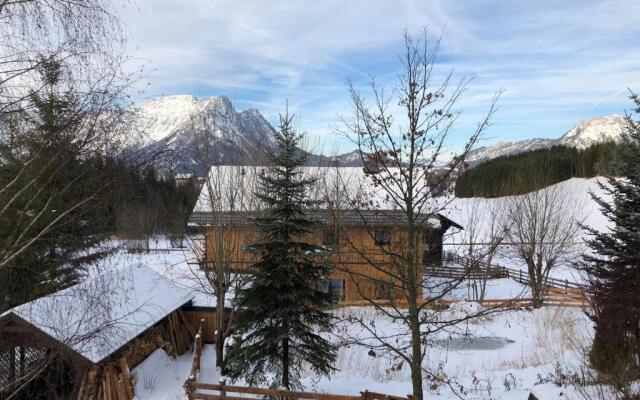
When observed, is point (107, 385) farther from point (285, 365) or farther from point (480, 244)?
point (480, 244)

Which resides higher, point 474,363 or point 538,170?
point 538,170

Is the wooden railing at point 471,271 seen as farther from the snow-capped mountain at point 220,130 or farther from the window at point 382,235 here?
the snow-capped mountain at point 220,130

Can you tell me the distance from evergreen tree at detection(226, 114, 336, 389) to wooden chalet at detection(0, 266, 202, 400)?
2.43 meters

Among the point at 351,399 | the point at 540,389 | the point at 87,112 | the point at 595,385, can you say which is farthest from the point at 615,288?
the point at 87,112

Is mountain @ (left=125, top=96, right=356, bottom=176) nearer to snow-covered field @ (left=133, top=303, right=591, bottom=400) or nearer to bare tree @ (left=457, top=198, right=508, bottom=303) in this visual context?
bare tree @ (left=457, top=198, right=508, bottom=303)

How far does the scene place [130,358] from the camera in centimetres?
1197

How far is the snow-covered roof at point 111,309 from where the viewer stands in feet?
20.0

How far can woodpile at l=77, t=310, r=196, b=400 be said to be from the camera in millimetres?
9703

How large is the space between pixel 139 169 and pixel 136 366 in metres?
10.0

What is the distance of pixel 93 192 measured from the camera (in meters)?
4.34

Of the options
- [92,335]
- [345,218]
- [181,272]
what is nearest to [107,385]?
[92,335]

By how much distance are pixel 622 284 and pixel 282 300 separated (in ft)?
24.1

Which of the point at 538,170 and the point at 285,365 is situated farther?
the point at 538,170

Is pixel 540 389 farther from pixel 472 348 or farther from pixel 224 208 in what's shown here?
pixel 224 208
